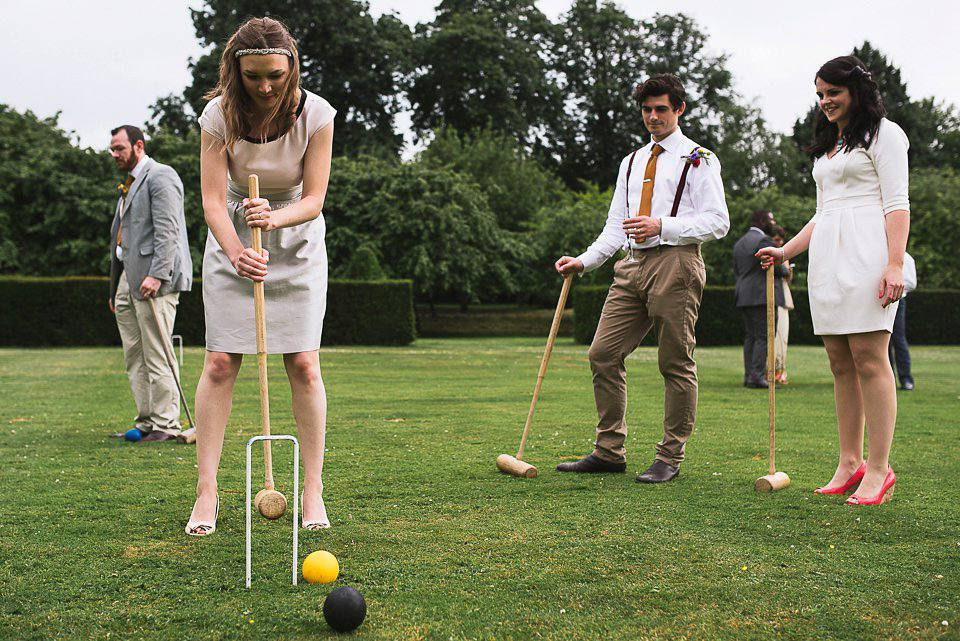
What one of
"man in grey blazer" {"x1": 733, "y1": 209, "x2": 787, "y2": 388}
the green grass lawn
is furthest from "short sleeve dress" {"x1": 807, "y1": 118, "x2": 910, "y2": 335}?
"man in grey blazer" {"x1": 733, "y1": 209, "x2": 787, "y2": 388}

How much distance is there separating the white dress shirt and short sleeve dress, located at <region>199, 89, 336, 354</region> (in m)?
1.86

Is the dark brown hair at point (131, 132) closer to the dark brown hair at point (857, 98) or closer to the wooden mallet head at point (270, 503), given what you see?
the wooden mallet head at point (270, 503)

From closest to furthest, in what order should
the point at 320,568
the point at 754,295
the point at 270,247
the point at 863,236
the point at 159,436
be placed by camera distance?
the point at 320,568 → the point at 270,247 → the point at 863,236 → the point at 159,436 → the point at 754,295

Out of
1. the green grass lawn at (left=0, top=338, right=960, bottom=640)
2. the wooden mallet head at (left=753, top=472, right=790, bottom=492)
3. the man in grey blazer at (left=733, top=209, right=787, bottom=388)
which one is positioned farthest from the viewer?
the man in grey blazer at (left=733, top=209, right=787, bottom=388)

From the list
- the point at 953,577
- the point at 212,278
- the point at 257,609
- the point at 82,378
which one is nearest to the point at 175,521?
the point at 212,278

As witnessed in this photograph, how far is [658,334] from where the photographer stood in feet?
17.7

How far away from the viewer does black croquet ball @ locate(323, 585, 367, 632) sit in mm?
2773

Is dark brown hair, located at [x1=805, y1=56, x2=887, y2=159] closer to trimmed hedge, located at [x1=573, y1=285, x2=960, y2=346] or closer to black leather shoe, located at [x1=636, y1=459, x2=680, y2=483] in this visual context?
black leather shoe, located at [x1=636, y1=459, x2=680, y2=483]

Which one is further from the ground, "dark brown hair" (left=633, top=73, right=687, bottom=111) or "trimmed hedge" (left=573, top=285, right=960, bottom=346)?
"dark brown hair" (left=633, top=73, right=687, bottom=111)

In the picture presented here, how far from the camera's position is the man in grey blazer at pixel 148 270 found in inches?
277

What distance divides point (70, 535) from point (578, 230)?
2844 cm

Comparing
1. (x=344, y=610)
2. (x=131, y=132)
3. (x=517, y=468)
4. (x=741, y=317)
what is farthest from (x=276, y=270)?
(x=741, y=317)

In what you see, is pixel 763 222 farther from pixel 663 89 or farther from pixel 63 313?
pixel 63 313

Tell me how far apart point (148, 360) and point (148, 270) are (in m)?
0.67
